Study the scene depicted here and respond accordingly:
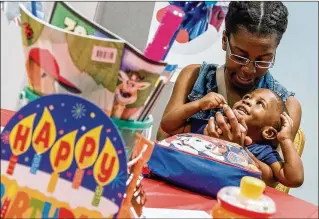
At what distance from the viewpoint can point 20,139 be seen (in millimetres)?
440

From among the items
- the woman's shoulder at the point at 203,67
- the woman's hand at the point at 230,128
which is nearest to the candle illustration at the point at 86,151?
the woman's hand at the point at 230,128

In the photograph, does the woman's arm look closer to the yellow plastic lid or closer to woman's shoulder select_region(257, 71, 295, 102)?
woman's shoulder select_region(257, 71, 295, 102)

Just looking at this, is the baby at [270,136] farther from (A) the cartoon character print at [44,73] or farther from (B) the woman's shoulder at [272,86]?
(A) the cartoon character print at [44,73]

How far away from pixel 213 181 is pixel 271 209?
0.24 m

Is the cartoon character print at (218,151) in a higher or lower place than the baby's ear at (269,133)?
higher

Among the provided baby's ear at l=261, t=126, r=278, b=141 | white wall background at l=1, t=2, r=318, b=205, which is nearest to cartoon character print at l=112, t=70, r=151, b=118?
baby's ear at l=261, t=126, r=278, b=141

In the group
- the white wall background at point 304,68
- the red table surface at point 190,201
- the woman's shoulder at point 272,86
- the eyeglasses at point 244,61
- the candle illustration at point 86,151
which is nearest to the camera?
the candle illustration at point 86,151

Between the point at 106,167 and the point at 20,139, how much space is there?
0.09 metres

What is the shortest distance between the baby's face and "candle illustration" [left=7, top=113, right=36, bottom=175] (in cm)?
59

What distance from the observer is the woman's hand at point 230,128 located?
89 cm

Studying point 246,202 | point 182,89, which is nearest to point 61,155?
point 246,202

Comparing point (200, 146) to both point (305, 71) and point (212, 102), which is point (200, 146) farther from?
point (305, 71)

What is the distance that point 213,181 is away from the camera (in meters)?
0.71

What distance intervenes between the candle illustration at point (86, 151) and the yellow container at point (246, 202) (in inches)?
5.6
